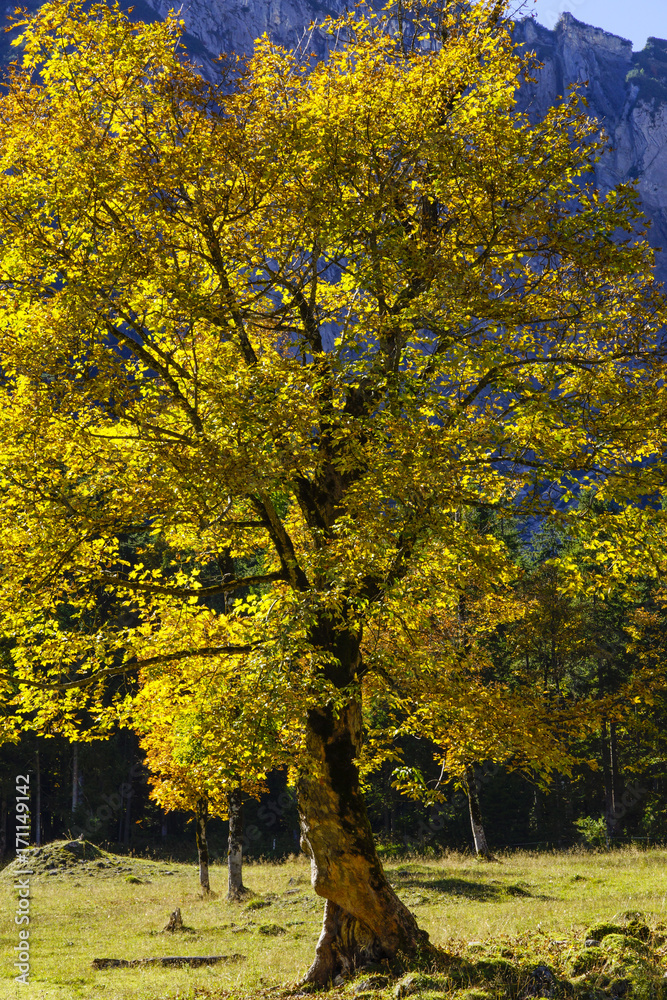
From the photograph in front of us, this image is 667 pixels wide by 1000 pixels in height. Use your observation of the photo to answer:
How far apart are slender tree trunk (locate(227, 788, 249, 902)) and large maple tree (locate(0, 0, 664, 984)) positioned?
12450mm

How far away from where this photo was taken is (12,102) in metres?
9.48

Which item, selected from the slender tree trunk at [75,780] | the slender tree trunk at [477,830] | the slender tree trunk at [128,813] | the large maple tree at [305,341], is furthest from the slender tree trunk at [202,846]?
the slender tree trunk at [128,813]

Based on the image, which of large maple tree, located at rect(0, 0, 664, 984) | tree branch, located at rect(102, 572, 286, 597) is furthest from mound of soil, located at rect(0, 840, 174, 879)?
tree branch, located at rect(102, 572, 286, 597)

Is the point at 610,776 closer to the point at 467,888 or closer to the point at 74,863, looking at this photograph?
the point at 74,863

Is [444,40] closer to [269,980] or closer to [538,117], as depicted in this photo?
[538,117]

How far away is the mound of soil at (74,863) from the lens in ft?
97.1

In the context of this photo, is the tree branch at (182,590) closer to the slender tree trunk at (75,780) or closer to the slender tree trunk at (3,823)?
the slender tree trunk at (75,780)

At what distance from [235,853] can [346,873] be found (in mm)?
13860

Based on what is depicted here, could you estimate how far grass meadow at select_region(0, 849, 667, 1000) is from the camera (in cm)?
1123

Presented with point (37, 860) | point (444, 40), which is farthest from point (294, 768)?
point (37, 860)

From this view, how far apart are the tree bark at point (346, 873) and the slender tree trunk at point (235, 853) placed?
1197 centimetres

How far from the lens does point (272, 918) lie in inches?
720

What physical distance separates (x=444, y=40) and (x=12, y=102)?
6290mm

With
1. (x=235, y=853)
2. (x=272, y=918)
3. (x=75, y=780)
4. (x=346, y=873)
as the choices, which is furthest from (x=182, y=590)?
(x=75, y=780)
